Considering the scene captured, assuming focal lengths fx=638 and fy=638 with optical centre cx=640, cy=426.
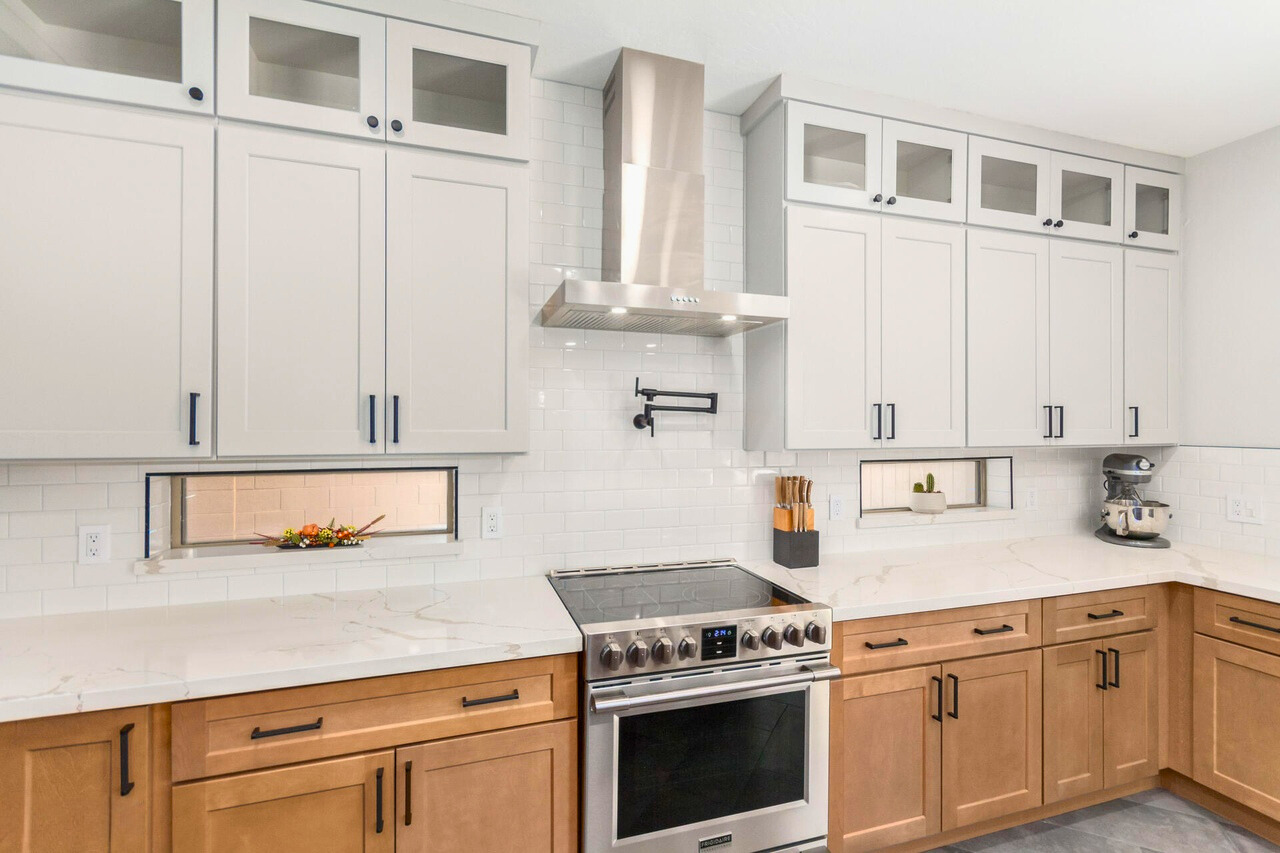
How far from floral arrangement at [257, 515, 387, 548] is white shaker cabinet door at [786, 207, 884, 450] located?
157cm

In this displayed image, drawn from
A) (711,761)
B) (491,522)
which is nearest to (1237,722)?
(711,761)

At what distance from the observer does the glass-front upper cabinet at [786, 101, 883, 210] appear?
237cm

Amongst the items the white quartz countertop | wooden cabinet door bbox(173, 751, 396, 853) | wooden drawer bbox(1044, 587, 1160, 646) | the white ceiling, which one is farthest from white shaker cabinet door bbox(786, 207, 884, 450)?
wooden cabinet door bbox(173, 751, 396, 853)

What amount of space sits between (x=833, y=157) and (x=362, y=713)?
240 cm

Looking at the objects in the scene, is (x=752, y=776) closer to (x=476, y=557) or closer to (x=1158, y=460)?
(x=476, y=557)

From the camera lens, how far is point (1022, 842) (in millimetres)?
2320

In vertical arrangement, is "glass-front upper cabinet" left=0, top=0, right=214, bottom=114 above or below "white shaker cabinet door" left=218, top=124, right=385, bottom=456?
above

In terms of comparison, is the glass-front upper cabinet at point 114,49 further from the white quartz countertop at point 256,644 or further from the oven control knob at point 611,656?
the oven control knob at point 611,656

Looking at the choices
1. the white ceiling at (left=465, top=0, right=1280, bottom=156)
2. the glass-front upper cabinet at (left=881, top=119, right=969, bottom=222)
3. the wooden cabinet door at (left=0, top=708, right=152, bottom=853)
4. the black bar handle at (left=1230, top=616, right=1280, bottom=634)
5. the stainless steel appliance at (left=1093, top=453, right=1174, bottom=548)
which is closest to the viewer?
the wooden cabinet door at (left=0, top=708, right=152, bottom=853)

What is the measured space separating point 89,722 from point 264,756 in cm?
36

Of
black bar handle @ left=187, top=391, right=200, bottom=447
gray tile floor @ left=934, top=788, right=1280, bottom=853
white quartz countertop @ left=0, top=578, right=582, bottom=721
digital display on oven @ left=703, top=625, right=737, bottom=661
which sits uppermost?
black bar handle @ left=187, top=391, right=200, bottom=447

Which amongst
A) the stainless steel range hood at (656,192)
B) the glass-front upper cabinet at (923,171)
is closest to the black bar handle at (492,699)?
the stainless steel range hood at (656,192)

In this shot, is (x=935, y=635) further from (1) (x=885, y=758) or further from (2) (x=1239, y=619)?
(2) (x=1239, y=619)

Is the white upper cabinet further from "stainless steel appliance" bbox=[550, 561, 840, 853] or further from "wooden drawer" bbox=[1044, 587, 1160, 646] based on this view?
"stainless steel appliance" bbox=[550, 561, 840, 853]
